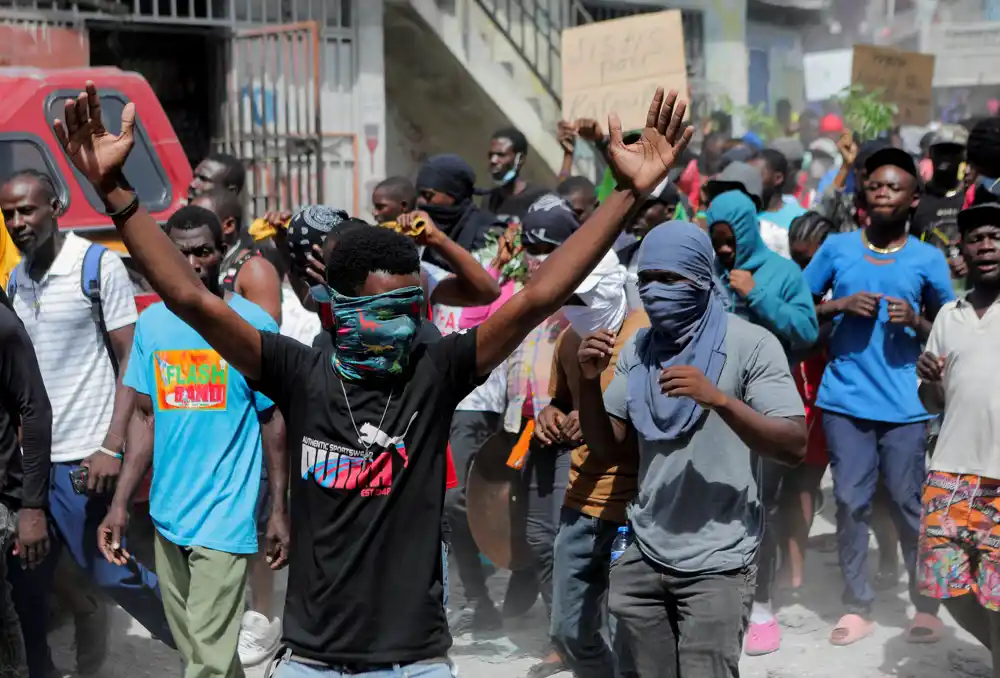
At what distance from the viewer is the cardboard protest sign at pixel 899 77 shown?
12430mm

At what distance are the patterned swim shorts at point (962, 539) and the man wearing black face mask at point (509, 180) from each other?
151 inches

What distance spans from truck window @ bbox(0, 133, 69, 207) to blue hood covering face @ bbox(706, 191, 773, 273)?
3406 mm

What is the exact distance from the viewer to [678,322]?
417 centimetres

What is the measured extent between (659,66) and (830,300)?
15.6 ft

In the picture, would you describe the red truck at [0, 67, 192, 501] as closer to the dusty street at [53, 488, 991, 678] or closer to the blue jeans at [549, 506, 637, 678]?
the dusty street at [53, 488, 991, 678]

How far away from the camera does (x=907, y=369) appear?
20.6ft

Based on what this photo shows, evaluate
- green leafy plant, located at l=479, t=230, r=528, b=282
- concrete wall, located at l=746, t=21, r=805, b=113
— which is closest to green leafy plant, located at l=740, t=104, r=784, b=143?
concrete wall, located at l=746, t=21, r=805, b=113

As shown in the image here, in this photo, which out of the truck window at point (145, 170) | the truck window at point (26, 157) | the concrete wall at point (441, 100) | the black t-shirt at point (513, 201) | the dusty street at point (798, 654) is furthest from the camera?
the concrete wall at point (441, 100)

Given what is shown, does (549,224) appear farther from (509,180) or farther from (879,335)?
(509,180)

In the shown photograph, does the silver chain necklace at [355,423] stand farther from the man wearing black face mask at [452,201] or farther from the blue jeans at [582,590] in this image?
the man wearing black face mask at [452,201]

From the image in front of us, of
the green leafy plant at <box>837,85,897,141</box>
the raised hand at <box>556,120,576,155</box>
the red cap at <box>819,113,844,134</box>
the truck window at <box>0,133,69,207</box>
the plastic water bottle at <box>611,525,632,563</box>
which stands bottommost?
the plastic water bottle at <box>611,525,632,563</box>

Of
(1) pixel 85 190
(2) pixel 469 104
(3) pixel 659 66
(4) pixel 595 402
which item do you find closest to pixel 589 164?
(2) pixel 469 104

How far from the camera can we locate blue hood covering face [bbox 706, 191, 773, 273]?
5973 millimetres

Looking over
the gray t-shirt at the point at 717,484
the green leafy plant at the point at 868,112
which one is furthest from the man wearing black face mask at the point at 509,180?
the green leafy plant at the point at 868,112
